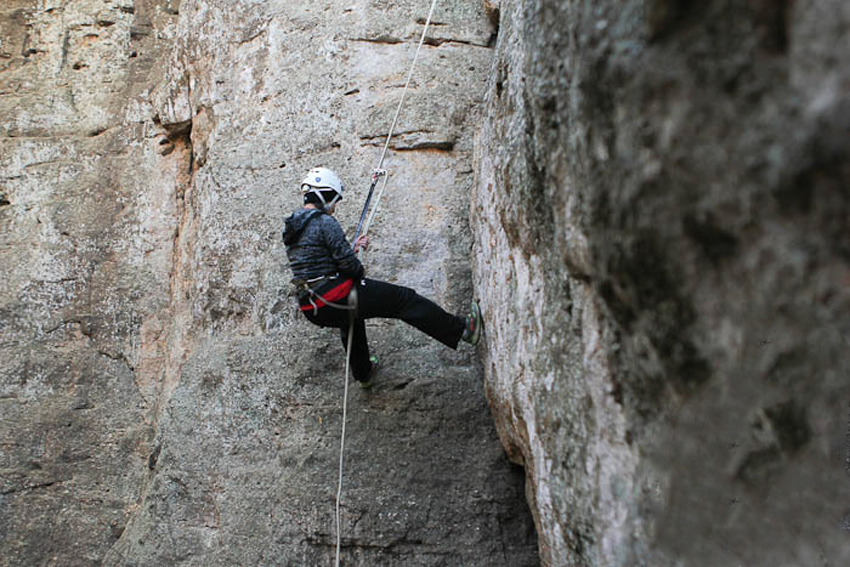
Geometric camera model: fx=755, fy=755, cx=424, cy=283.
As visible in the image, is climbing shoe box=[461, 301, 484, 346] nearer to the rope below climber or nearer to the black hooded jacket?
the rope below climber

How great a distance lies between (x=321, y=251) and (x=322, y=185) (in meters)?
0.44

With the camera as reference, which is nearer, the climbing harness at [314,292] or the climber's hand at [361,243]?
the climbing harness at [314,292]

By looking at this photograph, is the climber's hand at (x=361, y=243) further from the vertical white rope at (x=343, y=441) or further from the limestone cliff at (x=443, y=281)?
the vertical white rope at (x=343, y=441)

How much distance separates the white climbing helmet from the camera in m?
4.53

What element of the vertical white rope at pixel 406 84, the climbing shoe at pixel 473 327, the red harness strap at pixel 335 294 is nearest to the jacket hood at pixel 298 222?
the red harness strap at pixel 335 294

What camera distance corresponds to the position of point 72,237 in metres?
6.44

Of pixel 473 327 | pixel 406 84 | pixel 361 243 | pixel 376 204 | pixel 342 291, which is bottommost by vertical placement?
pixel 473 327

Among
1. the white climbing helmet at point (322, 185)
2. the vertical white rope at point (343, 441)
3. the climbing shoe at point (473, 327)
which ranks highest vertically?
the white climbing helmet at point (322, 185)

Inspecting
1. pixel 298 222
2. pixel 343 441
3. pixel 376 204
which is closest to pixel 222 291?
pixel 298 222

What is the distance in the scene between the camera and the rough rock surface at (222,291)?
4.45m

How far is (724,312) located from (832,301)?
305 mm

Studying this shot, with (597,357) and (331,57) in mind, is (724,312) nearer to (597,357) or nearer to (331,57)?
(597,357)

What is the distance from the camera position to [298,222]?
4.40 metres

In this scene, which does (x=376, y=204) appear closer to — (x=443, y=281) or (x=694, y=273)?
(x=443, y=281)
